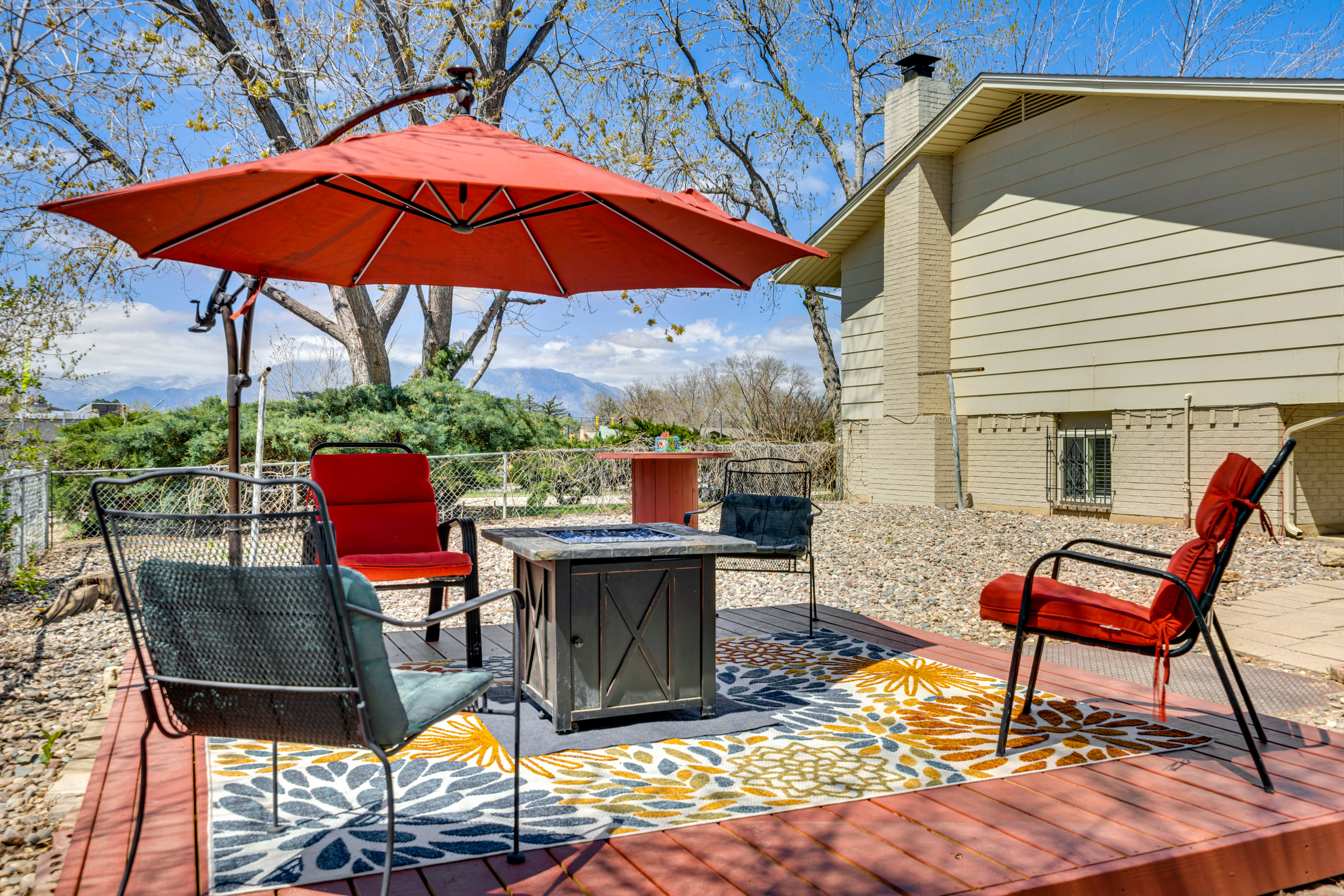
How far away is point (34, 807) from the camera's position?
2867mm

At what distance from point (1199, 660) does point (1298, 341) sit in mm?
5175

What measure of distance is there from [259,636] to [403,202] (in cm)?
256

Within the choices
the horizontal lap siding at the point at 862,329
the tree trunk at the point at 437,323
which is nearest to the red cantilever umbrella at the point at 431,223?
the horizontal lap siding at the point at 862,329

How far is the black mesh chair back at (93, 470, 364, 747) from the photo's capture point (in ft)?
6.32

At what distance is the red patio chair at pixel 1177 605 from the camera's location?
8.76 ft

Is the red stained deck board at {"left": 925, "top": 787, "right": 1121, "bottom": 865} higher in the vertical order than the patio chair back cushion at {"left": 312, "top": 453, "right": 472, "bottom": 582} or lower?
lower

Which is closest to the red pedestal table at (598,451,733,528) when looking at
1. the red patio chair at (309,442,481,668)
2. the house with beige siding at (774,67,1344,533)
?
the house with beige siding at (774,67,1344,533)

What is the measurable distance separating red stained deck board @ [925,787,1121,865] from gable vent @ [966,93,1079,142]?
1043 cm

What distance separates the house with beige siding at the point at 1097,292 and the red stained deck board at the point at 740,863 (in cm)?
658

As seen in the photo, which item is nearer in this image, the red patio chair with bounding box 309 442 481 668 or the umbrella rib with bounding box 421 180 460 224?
the umbrella rib with bounding box 421 180 460 224

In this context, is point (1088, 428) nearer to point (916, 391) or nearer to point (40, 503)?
point (916, 391)

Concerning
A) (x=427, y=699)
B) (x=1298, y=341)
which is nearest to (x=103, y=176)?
(x=427, y=699)

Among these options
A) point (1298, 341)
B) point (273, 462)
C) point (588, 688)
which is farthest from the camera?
point (273, 462)

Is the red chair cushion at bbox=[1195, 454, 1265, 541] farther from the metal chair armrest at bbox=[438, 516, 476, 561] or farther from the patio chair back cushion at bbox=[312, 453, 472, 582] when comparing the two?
the patio chair back cushion at bbox=[312, 453, 472, 582]
